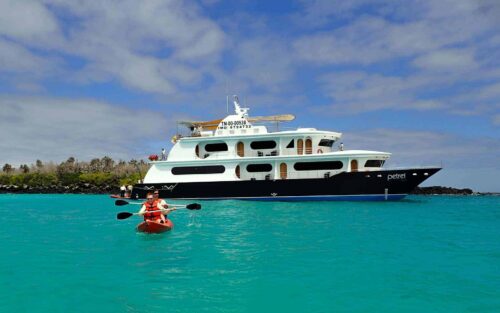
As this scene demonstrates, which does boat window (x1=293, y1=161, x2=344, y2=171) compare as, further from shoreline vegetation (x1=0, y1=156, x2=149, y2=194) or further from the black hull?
shoreline vegetation (x1=0, y1=156, x2=149, y2=194)

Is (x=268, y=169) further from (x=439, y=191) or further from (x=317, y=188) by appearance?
(x=439, y=191)

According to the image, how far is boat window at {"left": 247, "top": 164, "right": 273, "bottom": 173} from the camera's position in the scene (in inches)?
1096

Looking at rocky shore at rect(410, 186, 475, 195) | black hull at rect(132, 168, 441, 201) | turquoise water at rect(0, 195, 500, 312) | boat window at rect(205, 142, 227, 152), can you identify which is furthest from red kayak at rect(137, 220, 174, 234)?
rocky shore at rect(410, 186, 475, 195)

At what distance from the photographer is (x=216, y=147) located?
2895 cm

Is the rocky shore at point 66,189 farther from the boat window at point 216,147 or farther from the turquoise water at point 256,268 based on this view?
the turquoise water at point 256,268

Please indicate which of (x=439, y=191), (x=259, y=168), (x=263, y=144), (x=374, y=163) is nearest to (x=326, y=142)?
(x=374, y=163)

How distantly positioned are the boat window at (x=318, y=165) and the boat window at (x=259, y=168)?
1.91 meters

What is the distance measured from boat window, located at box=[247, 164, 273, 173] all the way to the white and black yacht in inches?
2.8

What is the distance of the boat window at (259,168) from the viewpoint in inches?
1096

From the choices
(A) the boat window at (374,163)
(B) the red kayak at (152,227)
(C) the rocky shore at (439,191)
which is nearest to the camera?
(B) the red kayak at (152,227)

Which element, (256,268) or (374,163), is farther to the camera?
(374,163)

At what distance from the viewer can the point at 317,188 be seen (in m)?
26.0

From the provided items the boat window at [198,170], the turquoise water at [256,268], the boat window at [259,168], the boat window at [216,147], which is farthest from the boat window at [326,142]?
the turquoise water at [256,268]

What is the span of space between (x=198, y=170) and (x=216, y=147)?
7.09 ft
